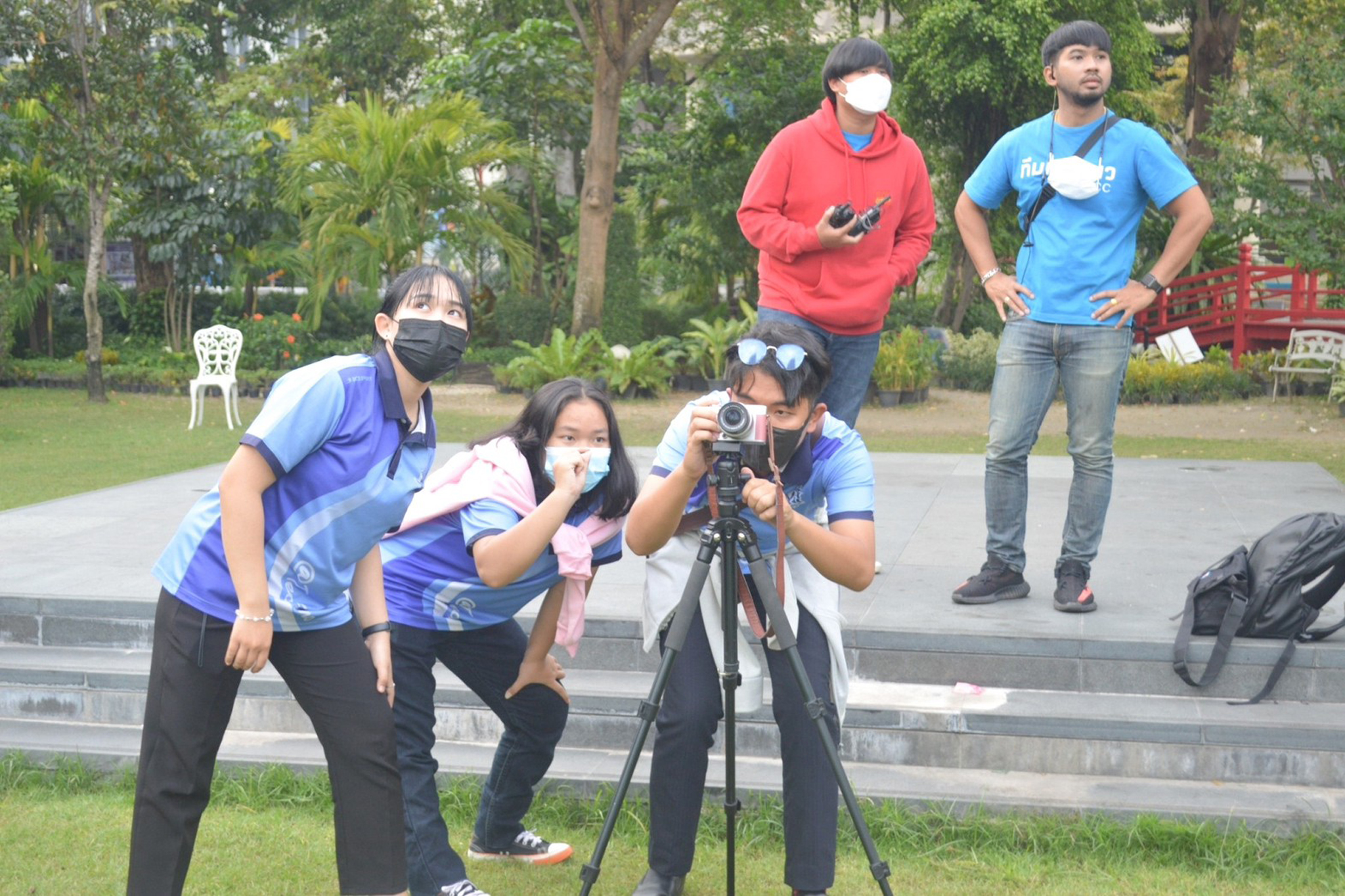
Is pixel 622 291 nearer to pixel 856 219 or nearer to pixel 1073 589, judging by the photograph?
pixel 856 219

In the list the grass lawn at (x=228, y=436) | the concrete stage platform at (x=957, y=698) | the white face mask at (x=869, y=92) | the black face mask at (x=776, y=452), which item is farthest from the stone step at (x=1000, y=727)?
the grass lawn at (x=228, y=436)

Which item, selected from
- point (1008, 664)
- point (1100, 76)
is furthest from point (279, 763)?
point (1100, 76)

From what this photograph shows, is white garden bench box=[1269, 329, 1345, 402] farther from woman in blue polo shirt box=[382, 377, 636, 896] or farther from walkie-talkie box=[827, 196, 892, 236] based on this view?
woman in blue polo shirt box=[382, 377, 636, 896]

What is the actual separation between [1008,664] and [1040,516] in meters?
2.59

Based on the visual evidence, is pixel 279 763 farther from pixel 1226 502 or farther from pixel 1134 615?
pixel 1226 502

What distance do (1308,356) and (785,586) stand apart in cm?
1467

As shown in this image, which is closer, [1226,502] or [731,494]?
[731,494]

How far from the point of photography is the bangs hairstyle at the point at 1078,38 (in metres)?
4.61

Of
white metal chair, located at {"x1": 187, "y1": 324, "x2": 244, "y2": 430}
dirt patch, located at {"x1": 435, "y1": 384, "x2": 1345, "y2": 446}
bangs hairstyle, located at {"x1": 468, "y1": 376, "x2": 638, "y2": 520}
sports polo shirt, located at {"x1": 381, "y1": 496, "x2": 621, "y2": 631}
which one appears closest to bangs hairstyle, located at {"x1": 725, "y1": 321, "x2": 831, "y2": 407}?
bangs hairstyle, located at {"x1": 468, "y1": 376, "x2": 638, "y2": 520}

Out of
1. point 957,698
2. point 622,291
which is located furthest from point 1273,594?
point 622,291

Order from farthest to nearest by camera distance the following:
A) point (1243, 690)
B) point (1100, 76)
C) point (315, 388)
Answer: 1. point (1100, 76)
2. point (1243, 690)
3. point (315, 388)

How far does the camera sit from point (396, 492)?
293cm

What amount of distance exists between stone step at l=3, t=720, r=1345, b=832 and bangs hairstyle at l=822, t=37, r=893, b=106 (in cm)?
232

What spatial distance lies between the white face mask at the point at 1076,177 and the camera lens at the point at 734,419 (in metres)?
2.37
